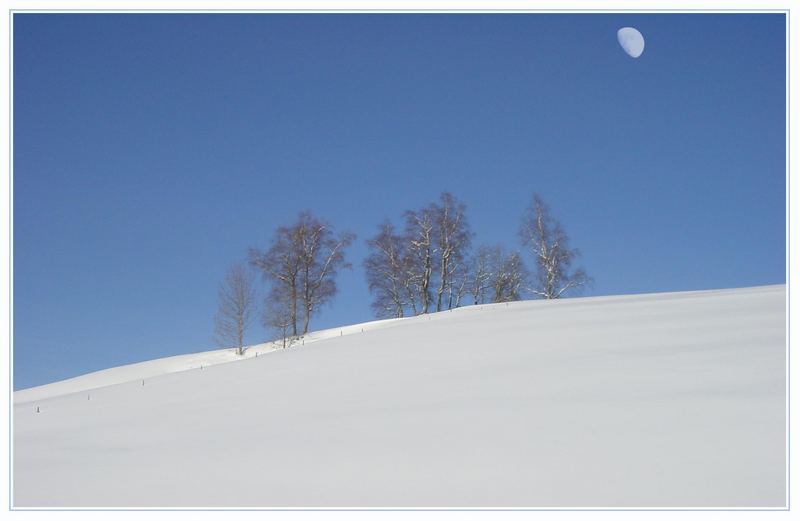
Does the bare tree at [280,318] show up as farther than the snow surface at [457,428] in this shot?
Yes

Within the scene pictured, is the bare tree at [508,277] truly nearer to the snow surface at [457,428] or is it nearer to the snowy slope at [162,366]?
the snowy slope at [162,366]

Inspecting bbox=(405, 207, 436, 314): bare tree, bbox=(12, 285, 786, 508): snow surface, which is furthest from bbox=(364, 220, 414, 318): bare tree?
bbox=(12, 285, 786, 508): snow surface

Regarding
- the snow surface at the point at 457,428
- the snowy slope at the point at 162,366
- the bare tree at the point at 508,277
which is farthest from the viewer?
the bare tree at the point at 508,277

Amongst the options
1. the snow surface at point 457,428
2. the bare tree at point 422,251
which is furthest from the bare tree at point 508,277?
the snow surface at point 457,428

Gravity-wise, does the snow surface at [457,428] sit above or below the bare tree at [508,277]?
below

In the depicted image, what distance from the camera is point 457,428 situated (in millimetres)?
7508

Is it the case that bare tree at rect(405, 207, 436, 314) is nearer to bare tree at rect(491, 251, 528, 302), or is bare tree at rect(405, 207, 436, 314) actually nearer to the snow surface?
bare tree at rect(491, 251, 528, 302)

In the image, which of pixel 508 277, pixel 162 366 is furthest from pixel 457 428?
pixel 508 277

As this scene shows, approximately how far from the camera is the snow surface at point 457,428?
5883mm

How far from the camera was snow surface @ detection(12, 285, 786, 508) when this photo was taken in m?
5.88

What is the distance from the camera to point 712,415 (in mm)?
7227

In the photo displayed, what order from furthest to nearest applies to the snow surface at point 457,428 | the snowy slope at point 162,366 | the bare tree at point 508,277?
1. the bare tree at point 508,277
2. the snowy slope at point 162,366
3. the snow surface at point 457,428
